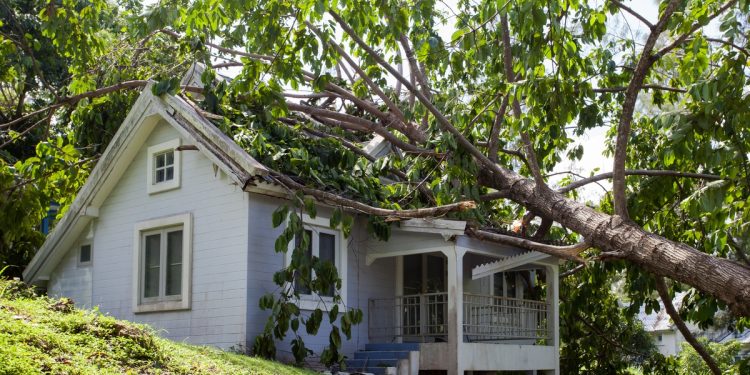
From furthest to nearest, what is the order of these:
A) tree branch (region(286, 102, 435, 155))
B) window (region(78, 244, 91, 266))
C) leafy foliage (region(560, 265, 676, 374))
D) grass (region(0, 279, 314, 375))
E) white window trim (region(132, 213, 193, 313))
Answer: leafy foliage (region(560, 265, 676, 374)), window (region(78, 244, 91, 266)), tree branch (region(286, 102, 435, 155)), white window trim (region(132, 213, 193, 313)), grass (region(0, 279, 314, 375))

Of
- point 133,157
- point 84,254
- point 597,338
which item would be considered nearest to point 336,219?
point 133,157

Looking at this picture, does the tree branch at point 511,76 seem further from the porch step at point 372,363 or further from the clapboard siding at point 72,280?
the clapboard siding at point 72,280

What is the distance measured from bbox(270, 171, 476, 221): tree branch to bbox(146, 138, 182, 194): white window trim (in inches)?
103

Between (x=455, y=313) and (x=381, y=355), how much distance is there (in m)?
1.50

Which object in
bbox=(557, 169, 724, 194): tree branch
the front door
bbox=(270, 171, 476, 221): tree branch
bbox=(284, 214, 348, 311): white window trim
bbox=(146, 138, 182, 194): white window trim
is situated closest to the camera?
bbox=(270, 171, 476, 221): tree branch

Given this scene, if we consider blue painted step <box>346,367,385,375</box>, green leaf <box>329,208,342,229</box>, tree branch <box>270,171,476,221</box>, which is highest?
tree branch <box>270,171,476,221</box>

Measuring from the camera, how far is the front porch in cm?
1448

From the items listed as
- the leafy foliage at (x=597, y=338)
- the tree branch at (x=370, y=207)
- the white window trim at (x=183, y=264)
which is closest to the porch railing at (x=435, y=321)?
the tree branch at (x=370, y=207)

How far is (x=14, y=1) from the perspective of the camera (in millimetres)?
26703

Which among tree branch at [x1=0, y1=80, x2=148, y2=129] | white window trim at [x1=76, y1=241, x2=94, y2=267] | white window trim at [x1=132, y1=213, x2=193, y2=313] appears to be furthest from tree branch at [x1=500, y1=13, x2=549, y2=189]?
white window trim at [x1=76, y1=241, x2=94, y2=267]

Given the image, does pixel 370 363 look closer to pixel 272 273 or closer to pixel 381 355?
pixel 381 355

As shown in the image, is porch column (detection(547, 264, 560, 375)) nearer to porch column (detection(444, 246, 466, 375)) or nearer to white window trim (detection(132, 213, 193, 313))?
porch column (detection(444, 246, 466, 375))

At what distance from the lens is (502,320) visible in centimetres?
1691

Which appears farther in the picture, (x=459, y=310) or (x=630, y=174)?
(x=630, y=174)
